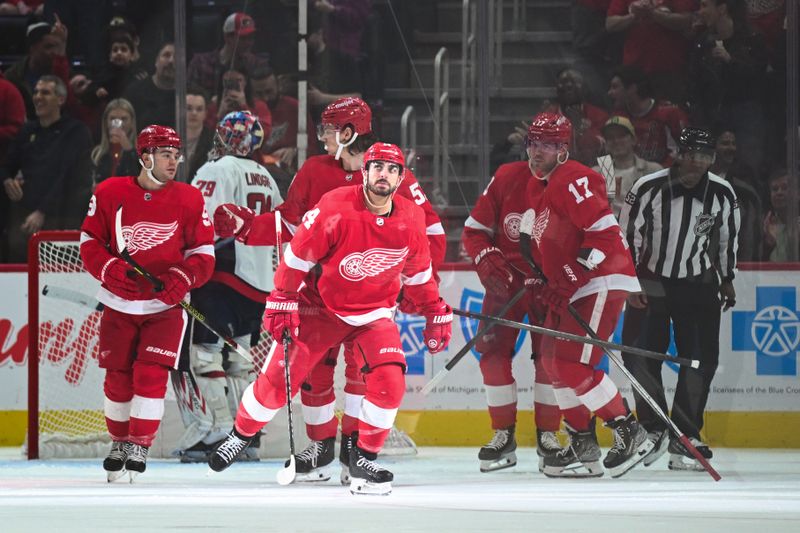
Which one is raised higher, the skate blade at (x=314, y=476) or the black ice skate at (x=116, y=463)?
the black ice skate at (x=116, y=463)

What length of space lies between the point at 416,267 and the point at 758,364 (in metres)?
1.89

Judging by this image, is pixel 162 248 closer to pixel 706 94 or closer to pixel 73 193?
pixel 73 193

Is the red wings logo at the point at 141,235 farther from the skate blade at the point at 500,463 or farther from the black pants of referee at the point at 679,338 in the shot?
the black pants of referee at the point at 679,338

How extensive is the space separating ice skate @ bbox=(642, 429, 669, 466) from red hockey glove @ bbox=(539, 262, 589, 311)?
640 millimetres

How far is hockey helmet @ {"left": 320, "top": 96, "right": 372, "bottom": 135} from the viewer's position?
5.36 m

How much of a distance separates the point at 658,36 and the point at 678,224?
0.81m

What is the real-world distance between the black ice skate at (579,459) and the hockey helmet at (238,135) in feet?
5.55

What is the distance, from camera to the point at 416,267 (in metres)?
4.88

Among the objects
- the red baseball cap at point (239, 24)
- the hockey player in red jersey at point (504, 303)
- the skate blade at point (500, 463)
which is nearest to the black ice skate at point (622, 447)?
the hockey player in red jersey at point (504, 303)

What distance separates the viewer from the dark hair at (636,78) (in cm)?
595

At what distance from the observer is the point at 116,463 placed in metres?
5.22

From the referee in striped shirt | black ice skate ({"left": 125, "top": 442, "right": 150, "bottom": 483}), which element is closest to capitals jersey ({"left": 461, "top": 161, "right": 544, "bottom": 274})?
the referee in striped shirt

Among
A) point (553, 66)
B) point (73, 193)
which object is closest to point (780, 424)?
point (553, 66)

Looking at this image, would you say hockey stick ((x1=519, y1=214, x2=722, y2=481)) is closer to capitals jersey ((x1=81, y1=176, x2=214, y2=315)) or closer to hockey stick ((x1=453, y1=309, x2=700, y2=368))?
hockey stick ((x1=453, y1=309, x2=700, y2=368))
